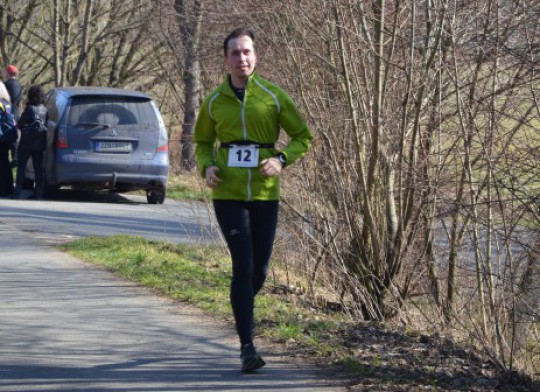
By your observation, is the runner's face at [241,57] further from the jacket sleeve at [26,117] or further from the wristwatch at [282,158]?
the jacket sleeve at [26,117]

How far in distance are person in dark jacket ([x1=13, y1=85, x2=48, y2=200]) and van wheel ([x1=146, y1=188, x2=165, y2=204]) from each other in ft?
6.24

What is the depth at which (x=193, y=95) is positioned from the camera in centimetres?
1371

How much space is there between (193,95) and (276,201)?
24.4 ft

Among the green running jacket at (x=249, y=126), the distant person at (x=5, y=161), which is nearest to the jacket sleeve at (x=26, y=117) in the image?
the distant person at (x=5, y=161)

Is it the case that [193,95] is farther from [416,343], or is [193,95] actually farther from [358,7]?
[416,343]

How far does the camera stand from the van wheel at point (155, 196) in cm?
1888

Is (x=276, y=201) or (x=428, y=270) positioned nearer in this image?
(x=276, y=201)

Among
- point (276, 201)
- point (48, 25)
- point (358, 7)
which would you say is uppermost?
point (48, 25)

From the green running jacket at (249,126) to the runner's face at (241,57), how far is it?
0.25ft

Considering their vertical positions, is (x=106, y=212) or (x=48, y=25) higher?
(x=48, y=25)

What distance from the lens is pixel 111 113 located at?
704 inches

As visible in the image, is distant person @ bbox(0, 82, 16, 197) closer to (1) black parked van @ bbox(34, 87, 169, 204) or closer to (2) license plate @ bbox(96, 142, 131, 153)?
(1) black parked van @ bbox(34, 87, 169, 204)

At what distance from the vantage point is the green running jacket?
→ 6332mm

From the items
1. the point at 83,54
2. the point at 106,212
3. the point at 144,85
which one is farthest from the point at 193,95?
the point at 144,85
